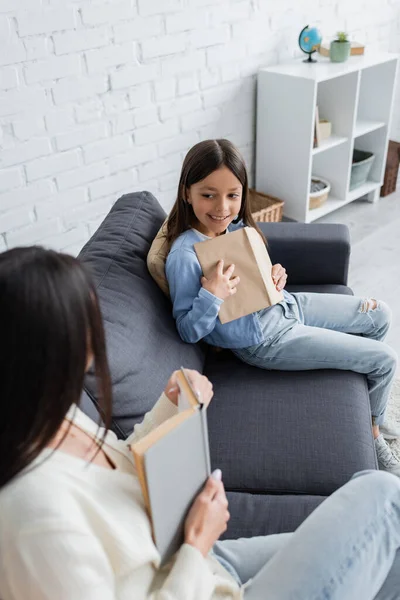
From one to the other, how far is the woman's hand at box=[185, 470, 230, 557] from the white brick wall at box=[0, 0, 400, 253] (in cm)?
160

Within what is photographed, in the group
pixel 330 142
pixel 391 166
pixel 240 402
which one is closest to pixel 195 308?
pixel 240 402

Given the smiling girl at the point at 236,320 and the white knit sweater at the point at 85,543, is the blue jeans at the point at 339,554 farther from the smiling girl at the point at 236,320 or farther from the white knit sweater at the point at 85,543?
the smiling girl at the point at 236,320

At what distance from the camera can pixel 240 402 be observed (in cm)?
152

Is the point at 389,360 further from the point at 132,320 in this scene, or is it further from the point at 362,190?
the point at 362,190

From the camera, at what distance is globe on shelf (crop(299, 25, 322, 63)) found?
2891 millimetres

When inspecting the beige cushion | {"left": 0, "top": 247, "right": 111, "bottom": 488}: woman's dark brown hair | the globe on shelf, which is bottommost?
the beige cushion

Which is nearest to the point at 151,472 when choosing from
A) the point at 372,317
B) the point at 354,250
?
the point at 372,317

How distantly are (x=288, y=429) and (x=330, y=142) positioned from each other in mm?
1998

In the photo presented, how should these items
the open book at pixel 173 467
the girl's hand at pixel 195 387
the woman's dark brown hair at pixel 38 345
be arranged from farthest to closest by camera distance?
the girl's hand at pixel 195 387 < the open book at pixel 173 467 < the woman's dark brown hair at pixel 38 345

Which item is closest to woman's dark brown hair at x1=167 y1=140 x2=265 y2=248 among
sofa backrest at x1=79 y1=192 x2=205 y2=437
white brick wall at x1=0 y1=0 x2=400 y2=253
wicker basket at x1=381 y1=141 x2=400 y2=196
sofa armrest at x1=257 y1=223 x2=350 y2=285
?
sofa backrest at x1=79 y1=192 x2=205 y2=437

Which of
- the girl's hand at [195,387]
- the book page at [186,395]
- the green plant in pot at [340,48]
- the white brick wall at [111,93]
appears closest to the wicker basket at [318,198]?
the white brick wall at [111,93]

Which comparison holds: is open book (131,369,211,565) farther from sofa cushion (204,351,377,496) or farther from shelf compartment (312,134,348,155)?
shelf compartment (312,134,348,155)

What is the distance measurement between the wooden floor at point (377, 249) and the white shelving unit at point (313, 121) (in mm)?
108

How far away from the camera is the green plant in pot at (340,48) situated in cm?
288
